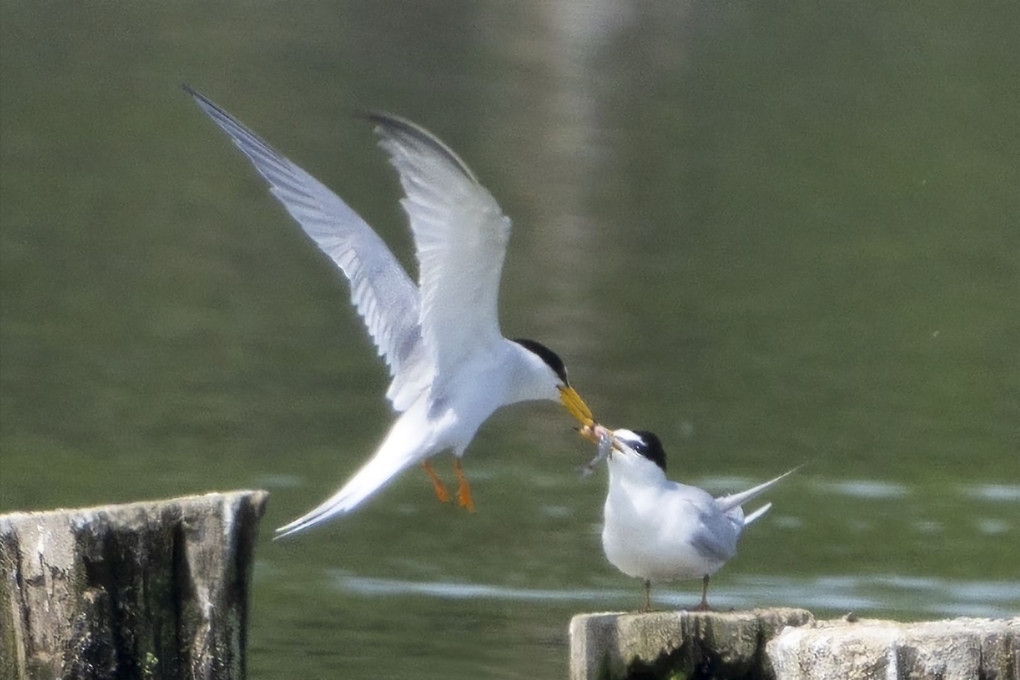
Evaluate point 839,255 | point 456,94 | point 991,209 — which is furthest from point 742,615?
point 456,94

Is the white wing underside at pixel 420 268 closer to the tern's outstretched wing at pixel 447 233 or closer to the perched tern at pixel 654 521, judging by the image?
the tern's outstretched wing at pixel 447 233

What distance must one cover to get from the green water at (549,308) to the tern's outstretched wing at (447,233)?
1.74 m

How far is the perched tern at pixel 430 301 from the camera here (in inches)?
288

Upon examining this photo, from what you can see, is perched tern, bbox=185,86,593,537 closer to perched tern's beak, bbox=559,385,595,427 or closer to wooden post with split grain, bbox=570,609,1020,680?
perched tern's beak, bbox=559,385,595,427

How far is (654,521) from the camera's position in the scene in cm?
691

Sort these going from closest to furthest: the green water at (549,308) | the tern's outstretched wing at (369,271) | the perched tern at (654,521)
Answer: the perched tern at (654,521)
the tern's outstretched wing at (369,271)
the green water at (549,308)

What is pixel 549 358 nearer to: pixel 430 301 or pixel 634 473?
pixel 430 301

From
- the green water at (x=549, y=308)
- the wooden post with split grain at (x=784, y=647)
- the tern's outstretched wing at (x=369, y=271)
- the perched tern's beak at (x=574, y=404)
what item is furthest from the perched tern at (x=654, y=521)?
the green water at (x=549, y=308)

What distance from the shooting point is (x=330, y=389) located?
45.3 feet

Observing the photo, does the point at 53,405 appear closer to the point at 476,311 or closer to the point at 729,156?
the point at 476,311

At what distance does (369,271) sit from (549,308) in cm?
852

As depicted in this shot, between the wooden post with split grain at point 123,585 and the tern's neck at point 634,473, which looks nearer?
the wooden post with split grain at point 123,585

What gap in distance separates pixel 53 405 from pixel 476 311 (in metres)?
5.89

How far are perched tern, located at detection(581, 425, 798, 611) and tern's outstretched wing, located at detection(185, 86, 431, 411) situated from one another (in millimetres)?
1322
